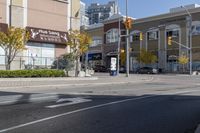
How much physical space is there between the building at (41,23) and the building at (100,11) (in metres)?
70.8

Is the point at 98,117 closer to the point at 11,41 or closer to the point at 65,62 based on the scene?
the point at 11,41

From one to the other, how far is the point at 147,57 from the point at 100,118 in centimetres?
7642

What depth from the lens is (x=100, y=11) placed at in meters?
131

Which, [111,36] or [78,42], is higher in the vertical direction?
[111,36]

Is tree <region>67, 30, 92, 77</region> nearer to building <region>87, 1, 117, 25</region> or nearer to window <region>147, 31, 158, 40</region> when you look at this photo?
window <region>147, 31, 158, 40</region>

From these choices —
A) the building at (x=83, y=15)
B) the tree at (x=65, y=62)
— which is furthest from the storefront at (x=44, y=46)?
the building at (x=83, y=15)

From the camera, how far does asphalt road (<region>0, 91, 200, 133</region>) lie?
33.8 feet

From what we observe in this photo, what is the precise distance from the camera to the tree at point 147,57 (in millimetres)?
87300

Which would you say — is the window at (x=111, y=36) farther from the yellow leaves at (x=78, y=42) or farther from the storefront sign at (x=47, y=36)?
the yellow leaves at (x=78, y=42)

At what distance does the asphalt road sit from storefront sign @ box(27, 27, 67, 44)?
28359 millimetres

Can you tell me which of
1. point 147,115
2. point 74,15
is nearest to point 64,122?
point 147,115

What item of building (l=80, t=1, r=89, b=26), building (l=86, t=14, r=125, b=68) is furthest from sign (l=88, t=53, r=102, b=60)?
building (l=80, t=1, r=89, b=26)

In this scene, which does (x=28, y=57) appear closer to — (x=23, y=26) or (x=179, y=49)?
(x=23, y=26)

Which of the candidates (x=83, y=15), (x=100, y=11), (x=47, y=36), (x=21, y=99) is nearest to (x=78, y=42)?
(x=47, y=36)
